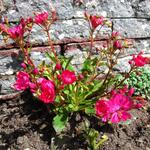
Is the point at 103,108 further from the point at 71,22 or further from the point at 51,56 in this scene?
the point at 71,22

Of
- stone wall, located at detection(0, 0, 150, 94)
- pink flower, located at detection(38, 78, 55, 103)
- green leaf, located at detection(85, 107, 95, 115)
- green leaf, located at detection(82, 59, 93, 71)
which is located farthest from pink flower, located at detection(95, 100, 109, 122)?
stone wall, located at detection(0, 0, 150, 94)

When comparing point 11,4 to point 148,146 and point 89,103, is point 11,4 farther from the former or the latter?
point 148,146

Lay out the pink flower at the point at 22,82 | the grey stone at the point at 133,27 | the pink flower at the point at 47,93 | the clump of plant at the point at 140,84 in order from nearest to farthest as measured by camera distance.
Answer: the pink flower at the point at 47,93 < the pink flower at the point at 22,82 < the grey stone at the point at 133,27 < the clump of plant at the point at 140,84

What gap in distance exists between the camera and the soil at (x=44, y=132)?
295 centimetres

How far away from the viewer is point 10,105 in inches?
131

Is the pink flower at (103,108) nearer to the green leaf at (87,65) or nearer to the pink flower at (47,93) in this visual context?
the pink flower at (47,93)

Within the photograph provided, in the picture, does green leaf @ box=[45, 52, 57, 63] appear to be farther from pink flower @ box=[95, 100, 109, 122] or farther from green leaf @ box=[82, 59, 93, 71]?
pink flower @ box=[95, 100, 109, 122]

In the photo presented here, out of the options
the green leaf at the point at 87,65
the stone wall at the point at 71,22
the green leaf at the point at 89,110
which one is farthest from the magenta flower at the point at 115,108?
the stone wall at the point at 71,22

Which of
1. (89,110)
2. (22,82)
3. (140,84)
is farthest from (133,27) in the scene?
(22,82)

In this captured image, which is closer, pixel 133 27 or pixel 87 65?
pixel 87 65

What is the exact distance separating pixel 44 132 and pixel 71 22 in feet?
3.10

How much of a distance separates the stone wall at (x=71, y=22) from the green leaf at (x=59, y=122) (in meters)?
0.60

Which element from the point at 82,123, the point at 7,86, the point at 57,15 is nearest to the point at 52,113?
the point at 82,123

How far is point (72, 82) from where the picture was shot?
8.09ft
